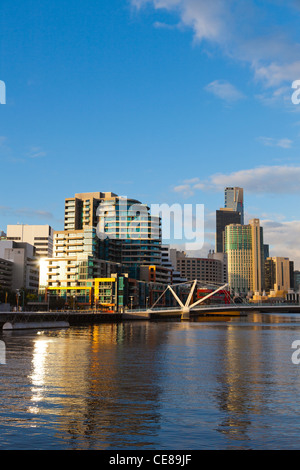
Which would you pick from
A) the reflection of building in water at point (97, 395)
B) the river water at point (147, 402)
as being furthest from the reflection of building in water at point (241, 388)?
the reflection of building in water at point (97, 395)

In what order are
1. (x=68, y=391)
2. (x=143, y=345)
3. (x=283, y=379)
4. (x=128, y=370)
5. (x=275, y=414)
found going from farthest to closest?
(x=143, y=345)
(x=128, y=370)
(x=283, y=379)
(x=68, y=391)
(x=275, y=414)

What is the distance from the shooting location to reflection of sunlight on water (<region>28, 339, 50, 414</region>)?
107ft

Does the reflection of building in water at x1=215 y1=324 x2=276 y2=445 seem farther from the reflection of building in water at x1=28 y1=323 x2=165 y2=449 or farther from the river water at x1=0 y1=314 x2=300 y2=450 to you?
the reflection of building in water at x1=28 y1=323 x2=165 y2=449

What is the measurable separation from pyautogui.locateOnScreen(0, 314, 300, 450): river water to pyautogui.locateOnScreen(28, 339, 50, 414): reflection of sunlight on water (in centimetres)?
7

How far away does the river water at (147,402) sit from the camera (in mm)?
23750

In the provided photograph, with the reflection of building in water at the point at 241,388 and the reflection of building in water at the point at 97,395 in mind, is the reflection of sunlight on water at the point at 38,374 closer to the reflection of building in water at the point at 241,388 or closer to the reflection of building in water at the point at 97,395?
the reflection of building in water at the point at 97,395

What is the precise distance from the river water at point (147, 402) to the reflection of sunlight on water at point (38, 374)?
0.07 meters

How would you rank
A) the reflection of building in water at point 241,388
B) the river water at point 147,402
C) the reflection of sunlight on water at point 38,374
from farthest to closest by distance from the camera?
the reflection of sunlight on water at point 38,374 < the reflection of building in water at point 241,388 < the river water at point 147,402

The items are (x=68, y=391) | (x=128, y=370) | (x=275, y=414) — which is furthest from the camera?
(x=128, y=370)

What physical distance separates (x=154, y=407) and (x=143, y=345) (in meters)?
44.7

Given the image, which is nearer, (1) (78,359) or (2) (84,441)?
(2) (84,441)

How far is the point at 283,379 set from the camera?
42.4m
